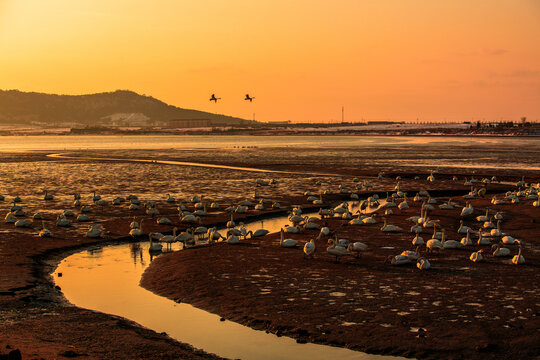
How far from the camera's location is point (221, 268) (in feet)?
70.9

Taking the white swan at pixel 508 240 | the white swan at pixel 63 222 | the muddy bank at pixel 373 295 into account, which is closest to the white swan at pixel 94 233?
the white swan at pixel 63 222

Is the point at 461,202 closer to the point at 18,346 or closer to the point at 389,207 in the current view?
the point at 389,207

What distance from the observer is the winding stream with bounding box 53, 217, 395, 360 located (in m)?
14.4

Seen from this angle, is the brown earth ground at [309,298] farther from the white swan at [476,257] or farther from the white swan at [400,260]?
the white swan at [400,260]

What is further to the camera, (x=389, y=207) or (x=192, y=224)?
(x=389, y=207)

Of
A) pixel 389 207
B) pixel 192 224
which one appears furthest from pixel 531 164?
pixel 192 224

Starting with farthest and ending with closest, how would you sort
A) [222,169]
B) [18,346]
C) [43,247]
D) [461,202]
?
[222,169]
[461,202]
[43,247]
[18,346]

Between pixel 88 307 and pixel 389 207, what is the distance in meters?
21.9

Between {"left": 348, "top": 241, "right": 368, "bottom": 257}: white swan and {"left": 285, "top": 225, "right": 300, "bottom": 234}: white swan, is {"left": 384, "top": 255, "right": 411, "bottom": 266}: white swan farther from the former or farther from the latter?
{"left": 285, "top": 225, "right": 300, "bottom": 234}: white swan

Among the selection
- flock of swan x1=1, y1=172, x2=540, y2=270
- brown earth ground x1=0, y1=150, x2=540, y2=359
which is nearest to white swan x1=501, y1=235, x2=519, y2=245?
flock of swan x1=1, y1=172, x2=540, y2=270

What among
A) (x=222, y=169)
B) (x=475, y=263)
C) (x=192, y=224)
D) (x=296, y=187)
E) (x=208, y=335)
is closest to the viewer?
(x=208, y=335)

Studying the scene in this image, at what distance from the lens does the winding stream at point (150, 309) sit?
14.4m

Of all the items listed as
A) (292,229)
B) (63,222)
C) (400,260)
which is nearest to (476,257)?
(400,260)

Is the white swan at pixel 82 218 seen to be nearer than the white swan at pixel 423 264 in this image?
No
